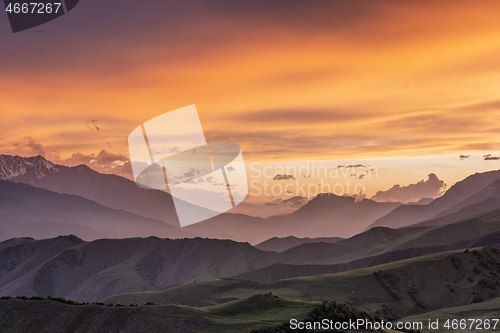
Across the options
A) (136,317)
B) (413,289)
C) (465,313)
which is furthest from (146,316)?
(413,289)

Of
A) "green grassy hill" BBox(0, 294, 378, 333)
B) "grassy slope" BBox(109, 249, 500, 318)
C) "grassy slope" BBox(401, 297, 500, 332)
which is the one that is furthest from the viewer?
"grassy slope" BBox(109, 249, 500, 318)

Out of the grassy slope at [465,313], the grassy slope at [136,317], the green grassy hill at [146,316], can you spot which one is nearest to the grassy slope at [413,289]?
the grassy slope at [465,313]

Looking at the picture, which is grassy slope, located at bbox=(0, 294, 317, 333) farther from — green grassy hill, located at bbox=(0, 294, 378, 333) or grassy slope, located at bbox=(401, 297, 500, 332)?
grassy slope, located at bbox=(401, 297, 500, 332)

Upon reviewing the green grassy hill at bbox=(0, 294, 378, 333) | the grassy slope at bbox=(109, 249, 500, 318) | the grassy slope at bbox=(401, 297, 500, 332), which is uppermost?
the green grassy hill at bbox=(0, 294, 378, 333)

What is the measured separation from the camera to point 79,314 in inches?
3994

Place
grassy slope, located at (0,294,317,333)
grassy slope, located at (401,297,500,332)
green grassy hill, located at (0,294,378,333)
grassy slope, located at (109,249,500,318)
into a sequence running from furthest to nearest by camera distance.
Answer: grassy slope, located at (109,249,500,318)
grassy slope, located at (401,297,500,332)
grassy slope, located at (0,294,317,333)
green grassy hill, located at (0,294,378,333)

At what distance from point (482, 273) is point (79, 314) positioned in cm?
16976

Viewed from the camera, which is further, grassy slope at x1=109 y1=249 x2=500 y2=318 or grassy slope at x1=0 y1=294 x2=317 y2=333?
grassy slope at x1=109 y1=249 x2=500 y2=318

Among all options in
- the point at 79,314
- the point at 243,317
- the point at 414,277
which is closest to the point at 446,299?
the point at 414,277

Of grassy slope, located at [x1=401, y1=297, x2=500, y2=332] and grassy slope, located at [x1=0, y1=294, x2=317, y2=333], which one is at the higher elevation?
grassy slope, located at [x1=0, y1=294, x2=317, y2=333]

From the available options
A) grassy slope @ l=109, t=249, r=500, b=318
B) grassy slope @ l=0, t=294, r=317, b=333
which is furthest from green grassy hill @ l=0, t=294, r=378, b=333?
grassy slope @ l=109, t=249, r=500, b=318

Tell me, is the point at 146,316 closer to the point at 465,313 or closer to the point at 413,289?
the point at 465,313

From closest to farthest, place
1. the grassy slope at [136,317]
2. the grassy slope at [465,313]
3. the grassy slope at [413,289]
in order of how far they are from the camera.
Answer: the grassy slope at [136,317]
the grassy slope at [465,313]
the grassy slope at [413,289]

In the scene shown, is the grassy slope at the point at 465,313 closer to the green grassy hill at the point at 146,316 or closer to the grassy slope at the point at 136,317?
the green grassy hill at the point at 146,316
